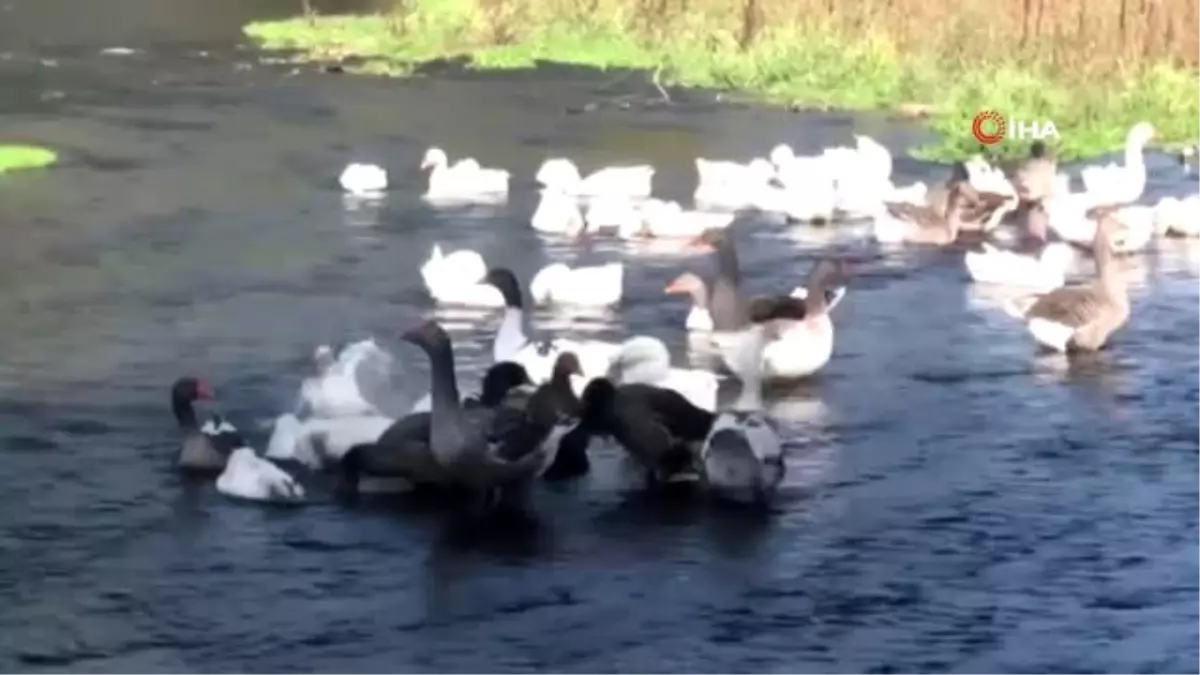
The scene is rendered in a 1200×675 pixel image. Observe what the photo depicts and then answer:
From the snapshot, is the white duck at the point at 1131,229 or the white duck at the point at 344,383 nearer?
the white duck at the point at 344,383

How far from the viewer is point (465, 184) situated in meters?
22.7

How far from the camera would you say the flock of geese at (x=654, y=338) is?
12375mm

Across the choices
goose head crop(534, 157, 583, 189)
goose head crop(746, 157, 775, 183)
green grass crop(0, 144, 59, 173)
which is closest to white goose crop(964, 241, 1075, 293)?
goose head crop(746, 157, 775, 183)

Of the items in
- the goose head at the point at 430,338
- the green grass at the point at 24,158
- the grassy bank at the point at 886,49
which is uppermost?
the grassy bank at the point at 886,49

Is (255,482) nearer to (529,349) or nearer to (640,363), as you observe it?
(529,349)

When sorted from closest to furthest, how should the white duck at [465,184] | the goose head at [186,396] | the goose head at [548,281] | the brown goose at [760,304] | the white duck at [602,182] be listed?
the goose head at [186,396], the brown goose at [760,304], the goose head at [548,281], the white duck at [602,182], the white duck at [465,184]

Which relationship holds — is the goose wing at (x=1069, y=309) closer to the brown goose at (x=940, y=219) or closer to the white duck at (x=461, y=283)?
the white duck at (x=461, y=283)

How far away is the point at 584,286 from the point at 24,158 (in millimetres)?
9558

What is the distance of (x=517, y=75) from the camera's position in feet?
112

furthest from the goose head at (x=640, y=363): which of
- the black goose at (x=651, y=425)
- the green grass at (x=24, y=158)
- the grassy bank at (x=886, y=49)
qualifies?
the green grass at (x=24, y=158)

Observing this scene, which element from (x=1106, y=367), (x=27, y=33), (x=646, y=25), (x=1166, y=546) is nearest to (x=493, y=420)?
(x=1166, y=546)

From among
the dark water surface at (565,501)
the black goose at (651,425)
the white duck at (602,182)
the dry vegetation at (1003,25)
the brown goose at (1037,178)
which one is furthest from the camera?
the dry vegetation at (1003,25)

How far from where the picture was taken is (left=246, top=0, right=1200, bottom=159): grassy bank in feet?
89.0

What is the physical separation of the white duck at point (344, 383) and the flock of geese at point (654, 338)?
1 centimetres
